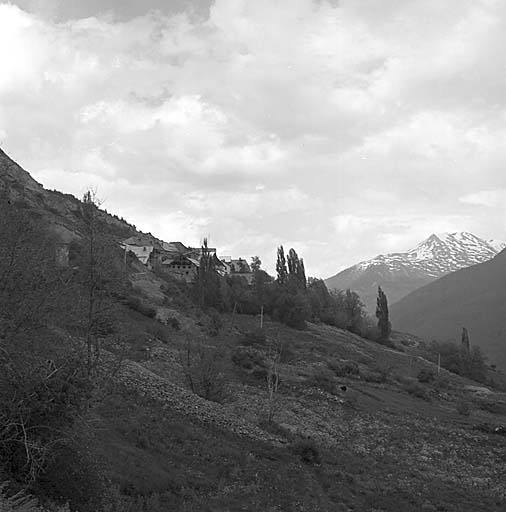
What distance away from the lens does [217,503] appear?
1791cm

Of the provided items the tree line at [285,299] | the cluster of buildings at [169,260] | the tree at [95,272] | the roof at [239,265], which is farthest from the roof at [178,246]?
the tree at [95,272]

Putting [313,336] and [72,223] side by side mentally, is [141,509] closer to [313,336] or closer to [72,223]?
[313,336]

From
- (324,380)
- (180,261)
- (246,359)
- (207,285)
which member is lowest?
(324,380)

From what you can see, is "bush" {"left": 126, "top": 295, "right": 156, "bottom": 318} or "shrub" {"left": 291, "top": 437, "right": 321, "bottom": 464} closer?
"shrub" {"left": 291, "top": 437, "right": 321, "bottom": 464}

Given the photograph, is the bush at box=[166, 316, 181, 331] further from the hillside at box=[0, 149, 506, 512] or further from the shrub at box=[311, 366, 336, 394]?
the shrub at box=[311, 366, 336, 394]

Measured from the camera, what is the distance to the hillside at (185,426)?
13.1 m

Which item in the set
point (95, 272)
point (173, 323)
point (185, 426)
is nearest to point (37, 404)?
point (185, 426)

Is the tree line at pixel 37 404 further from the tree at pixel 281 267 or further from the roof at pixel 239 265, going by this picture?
the roof at pixel 239 265

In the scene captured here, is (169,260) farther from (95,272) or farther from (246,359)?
(95,272)

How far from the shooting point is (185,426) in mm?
25375

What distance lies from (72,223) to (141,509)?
7967 cm

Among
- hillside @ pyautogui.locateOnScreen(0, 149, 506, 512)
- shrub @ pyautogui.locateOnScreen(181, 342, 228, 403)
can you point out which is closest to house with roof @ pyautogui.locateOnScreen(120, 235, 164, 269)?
hillside @ pyautogui.locateOnScreen(0, 149, 506, 512)

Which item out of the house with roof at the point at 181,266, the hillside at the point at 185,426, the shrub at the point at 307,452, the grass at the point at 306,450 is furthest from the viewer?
the house with roof at the point at 181,266

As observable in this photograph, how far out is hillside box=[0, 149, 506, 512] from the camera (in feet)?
42.9
